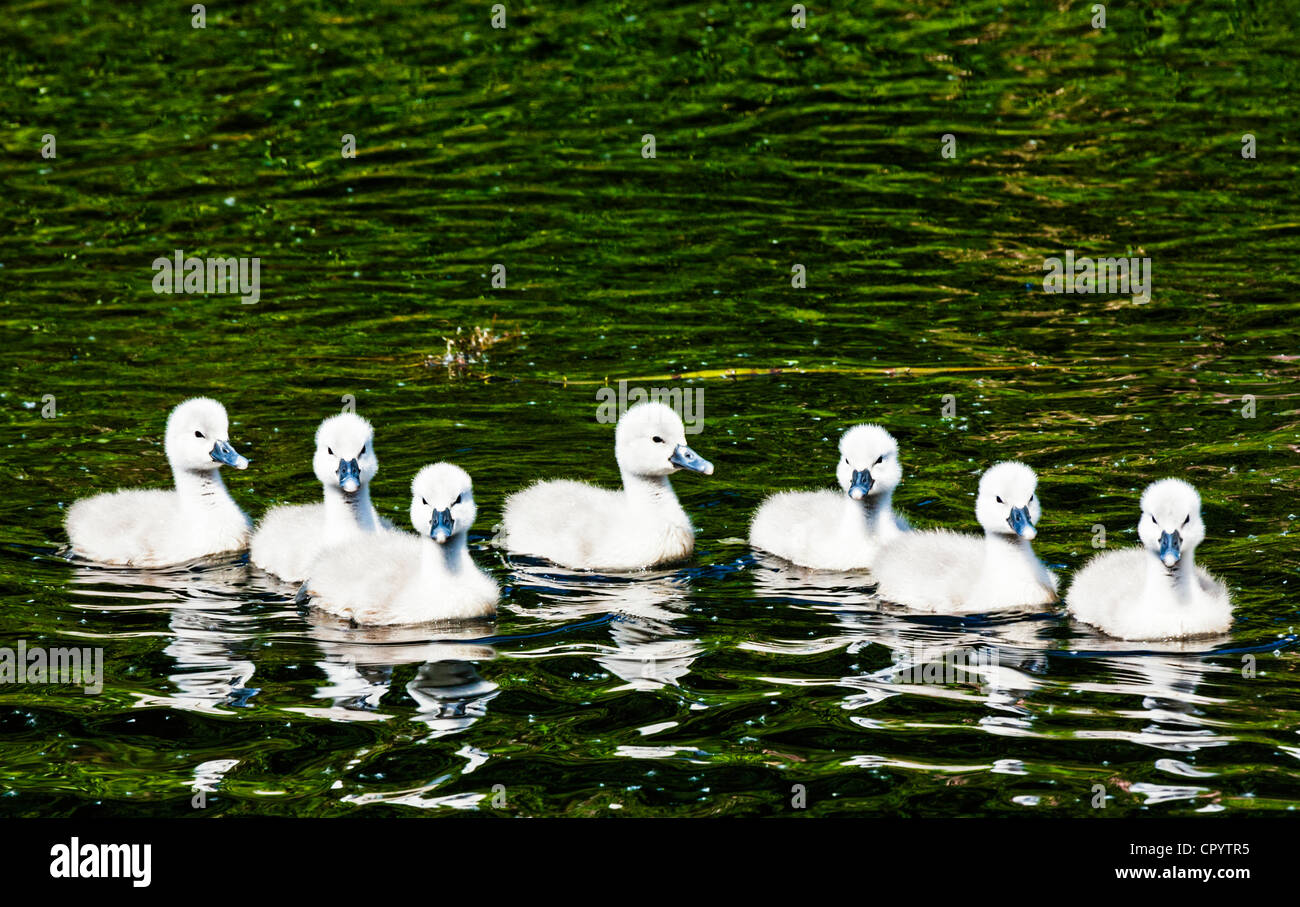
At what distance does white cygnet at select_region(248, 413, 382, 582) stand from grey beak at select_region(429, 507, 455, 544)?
2.47ft

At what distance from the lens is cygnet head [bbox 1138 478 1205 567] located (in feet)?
27.8

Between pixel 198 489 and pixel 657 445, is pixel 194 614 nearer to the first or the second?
pixel 198 489

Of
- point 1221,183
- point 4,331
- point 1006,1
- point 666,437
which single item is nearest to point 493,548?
point 666,437

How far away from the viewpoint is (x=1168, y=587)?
338 inches

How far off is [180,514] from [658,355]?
4.37m

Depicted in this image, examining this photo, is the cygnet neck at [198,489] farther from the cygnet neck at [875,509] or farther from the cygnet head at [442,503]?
the cygnet neck at [875,509]

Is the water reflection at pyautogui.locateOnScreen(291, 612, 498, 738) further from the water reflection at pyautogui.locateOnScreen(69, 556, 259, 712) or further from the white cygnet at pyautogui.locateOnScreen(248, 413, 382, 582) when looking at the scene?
the white cygnet at pyautogui.locateOnScreen(248, 413, 382, 582)

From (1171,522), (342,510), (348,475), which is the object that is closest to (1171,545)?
(1171,522)

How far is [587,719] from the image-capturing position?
8109mm

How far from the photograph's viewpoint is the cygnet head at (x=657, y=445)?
991 centimetres

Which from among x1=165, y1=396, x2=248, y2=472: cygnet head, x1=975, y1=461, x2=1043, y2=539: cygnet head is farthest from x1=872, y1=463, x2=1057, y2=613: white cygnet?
x1=165, y1=396, x2=248, y2=472: cygnet head

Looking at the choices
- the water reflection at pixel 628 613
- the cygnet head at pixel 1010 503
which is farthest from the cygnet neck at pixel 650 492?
the cygnet head at pixel 1010 503

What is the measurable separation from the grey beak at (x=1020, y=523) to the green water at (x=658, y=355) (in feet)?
1.38

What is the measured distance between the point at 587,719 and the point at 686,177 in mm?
10750
